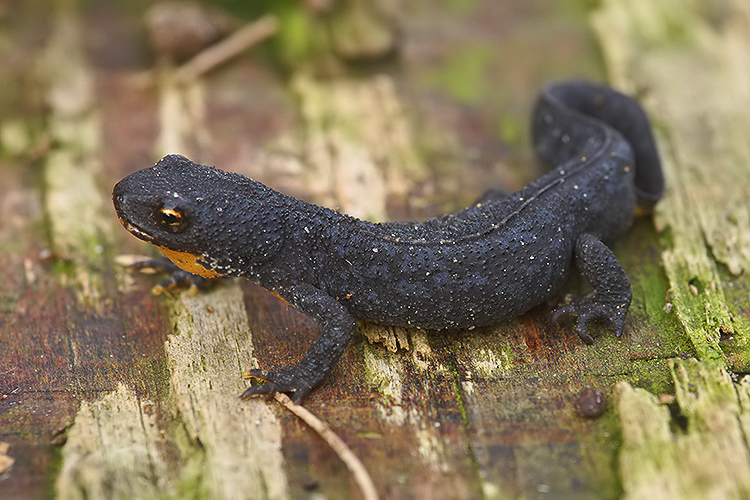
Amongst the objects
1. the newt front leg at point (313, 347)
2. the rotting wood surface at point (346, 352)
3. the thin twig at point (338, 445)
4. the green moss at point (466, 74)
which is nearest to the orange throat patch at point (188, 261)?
the rotting wood surface at point (346, 352)

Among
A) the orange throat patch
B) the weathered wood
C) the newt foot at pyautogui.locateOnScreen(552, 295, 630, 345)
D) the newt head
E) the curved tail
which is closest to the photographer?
the weathered wood

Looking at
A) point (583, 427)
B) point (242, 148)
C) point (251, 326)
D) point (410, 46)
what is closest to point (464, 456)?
point (583, 427)

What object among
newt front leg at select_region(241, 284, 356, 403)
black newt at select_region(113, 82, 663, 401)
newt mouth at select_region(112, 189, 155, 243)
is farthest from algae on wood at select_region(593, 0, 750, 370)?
newt mouth at select_region(112, 189, 155, 243)

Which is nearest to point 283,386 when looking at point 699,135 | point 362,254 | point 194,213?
point 362,254

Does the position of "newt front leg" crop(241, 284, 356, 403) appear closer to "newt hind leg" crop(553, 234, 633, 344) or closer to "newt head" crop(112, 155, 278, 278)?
"newt head" crop(112, 155, 278, 278)

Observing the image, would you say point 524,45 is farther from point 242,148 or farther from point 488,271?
point 488,271

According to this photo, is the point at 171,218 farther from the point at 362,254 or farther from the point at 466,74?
the point at 466,74
